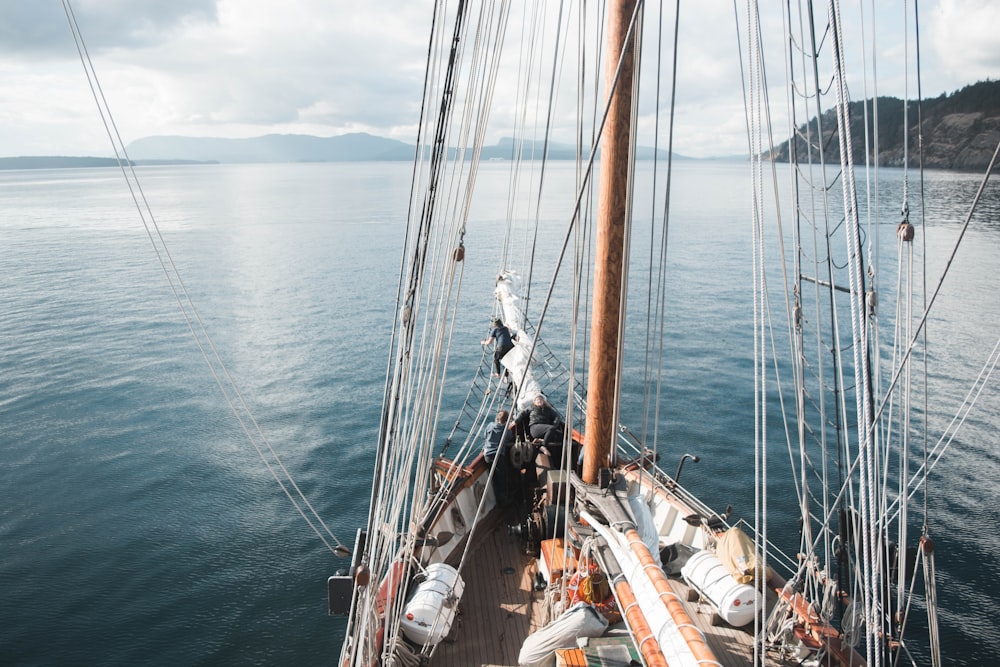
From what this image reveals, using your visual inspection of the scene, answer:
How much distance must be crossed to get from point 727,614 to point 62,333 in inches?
1098

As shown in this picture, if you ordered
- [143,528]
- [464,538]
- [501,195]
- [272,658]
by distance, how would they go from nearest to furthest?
1. [464,538]
2. [272,658]
3. [143,528]
4. [501,195]

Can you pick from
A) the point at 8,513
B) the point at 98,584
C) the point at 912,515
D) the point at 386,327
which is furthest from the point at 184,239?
the point at 912,515

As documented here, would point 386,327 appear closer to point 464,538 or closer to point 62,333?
point 62,333

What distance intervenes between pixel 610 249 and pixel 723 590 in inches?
151

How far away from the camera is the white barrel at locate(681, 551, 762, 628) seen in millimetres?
6934

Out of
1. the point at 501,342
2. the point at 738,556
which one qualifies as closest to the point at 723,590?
the point at 738,556

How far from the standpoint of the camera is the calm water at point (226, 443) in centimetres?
1120

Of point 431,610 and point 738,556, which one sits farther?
point 738,556

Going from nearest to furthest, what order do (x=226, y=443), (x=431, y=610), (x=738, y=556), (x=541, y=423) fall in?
1. (x=431, y=610)
2. (x=738, y=556)
3. (x=541, y=423)
4. (x=226, y=443)

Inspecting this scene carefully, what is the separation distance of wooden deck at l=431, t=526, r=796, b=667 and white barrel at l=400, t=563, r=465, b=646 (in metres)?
0.31

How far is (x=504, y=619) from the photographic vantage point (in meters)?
7.66

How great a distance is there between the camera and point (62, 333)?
86.2ft

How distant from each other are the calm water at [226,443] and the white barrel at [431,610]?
4228 millimetres

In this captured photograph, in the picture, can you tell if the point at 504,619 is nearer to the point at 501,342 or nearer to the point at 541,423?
the point at 541,423
